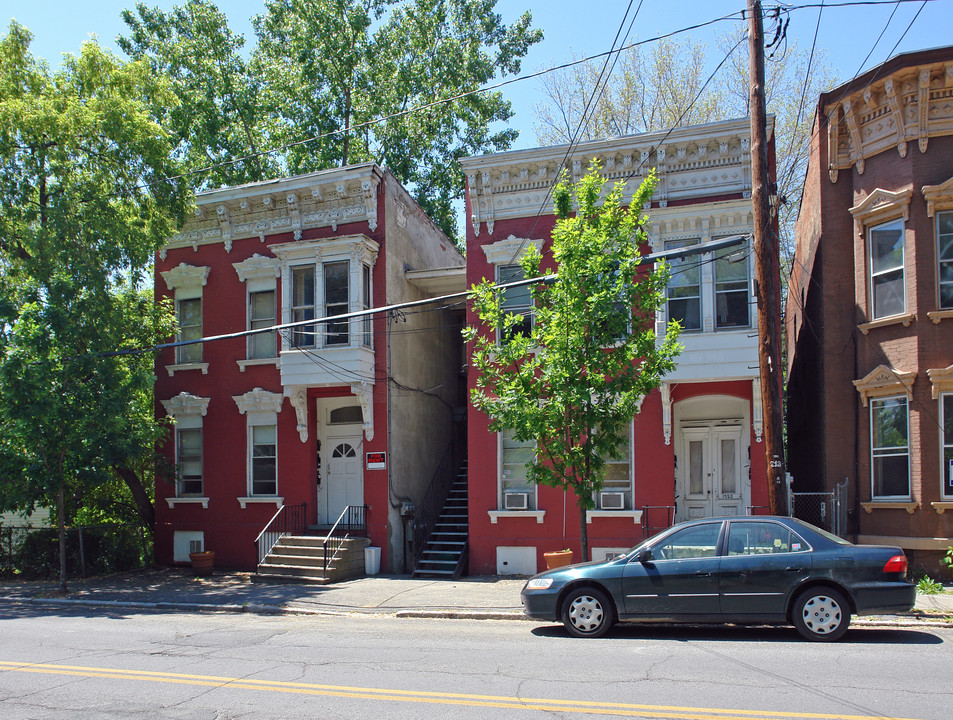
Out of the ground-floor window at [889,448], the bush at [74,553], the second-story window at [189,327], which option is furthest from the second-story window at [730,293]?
the bush at [74,553]

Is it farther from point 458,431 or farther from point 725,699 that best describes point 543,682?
point 458,431

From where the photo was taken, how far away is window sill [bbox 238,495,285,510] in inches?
760

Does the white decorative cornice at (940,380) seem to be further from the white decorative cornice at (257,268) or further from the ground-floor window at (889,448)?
the white decorative cornice at (257,268)

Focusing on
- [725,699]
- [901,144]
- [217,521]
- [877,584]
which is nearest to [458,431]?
[217,521]

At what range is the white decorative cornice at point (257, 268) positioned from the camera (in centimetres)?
1981

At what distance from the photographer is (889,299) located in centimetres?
1500

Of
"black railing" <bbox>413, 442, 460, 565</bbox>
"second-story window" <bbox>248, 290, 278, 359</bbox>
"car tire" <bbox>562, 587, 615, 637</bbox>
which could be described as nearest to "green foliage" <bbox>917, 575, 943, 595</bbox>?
"car tire" <bbox>562, 587, 615, 637</bbox>

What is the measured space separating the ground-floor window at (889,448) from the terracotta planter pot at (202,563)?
1411 cm

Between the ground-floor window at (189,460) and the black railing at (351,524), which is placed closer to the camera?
the black railing at (351,524)

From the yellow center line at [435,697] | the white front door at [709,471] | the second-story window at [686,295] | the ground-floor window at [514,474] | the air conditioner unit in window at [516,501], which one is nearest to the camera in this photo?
the yellow center line at [435,697]

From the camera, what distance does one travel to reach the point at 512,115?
1196 inches

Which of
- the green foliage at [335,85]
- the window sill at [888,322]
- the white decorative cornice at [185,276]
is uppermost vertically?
the green foliage at [335,85]

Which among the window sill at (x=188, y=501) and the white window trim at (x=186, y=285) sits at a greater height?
the white window trim at (x=186, y=285)

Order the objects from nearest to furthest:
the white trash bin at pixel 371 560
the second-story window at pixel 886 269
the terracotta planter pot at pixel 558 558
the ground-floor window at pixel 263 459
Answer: the second-story window at pixel 886 269 < the terracotta planter pot at pixel 558 558 < the white trash bin at pixel 371 560 < the ground-floor window at pixel 263 459
